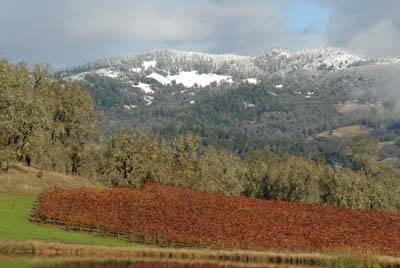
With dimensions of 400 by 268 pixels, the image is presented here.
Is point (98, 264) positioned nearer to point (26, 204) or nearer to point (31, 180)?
point (26, 204)

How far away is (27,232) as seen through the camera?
66.6m

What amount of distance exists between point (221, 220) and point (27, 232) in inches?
889

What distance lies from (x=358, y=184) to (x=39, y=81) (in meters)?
75.9

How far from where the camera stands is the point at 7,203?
80812 millimetres

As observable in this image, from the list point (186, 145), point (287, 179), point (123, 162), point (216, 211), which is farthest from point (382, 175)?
point (216, 211)

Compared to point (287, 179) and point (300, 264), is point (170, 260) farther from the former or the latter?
point (287, 179)

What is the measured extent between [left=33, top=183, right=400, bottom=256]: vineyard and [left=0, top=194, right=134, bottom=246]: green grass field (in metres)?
2.09

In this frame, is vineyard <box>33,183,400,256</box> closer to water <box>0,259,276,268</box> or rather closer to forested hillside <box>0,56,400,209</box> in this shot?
water <box>0,259,276,268</box>

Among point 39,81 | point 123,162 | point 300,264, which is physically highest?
point 39,81

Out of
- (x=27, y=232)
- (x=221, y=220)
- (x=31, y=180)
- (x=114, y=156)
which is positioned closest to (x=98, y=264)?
(x=27, y=232)

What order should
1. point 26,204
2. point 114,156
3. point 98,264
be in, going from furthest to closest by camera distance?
point 114,156, point 26,204, point 98,264

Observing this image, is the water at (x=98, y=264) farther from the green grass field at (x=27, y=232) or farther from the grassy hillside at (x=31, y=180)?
the grassy hillside at (x=31, y=180)

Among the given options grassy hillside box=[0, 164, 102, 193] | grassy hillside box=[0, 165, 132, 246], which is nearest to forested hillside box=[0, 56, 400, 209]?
grassy hillside box=[0, 164, 102, 193]

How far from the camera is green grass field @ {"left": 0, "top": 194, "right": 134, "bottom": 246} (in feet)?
211
